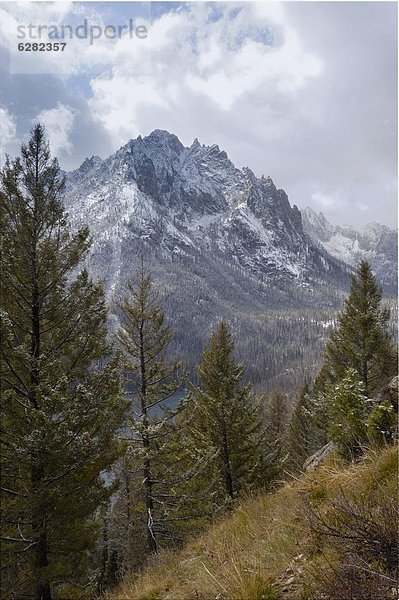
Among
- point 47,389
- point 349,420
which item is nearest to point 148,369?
point 47,389

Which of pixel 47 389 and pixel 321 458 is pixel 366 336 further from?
pixel 47 389

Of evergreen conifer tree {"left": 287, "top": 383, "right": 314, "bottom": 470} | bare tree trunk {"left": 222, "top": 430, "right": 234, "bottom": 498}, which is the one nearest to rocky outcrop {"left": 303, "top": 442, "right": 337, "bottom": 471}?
bare tree trunk {"left": 222, "top": 430, "right": 234, "bottom": 498}

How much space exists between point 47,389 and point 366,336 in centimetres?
1318

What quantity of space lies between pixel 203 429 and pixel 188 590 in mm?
11386

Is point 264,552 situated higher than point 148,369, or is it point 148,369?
point 148,369

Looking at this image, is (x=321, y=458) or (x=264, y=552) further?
(x=321, y=458)

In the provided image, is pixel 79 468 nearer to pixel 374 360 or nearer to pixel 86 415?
pixel 86 415

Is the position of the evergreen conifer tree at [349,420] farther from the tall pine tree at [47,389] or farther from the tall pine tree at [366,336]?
the tall pine tree at [366,336]

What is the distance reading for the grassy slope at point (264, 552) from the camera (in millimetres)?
3166

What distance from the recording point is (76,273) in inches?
345

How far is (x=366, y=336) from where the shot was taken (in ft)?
50.8

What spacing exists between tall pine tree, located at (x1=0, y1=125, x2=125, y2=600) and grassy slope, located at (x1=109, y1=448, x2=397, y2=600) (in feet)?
6.88

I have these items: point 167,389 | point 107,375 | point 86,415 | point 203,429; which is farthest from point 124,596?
point 203,429

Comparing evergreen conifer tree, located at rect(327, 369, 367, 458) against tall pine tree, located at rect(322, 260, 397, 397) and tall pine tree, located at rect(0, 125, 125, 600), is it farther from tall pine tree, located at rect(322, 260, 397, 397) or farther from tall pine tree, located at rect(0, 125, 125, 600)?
tall pine tree, located at rect(322, 260, 397, 397)
